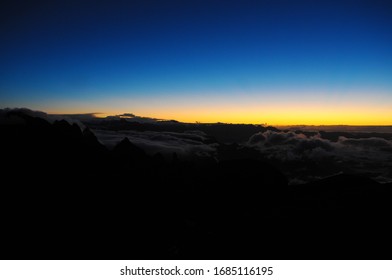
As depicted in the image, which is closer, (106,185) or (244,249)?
(244,249)

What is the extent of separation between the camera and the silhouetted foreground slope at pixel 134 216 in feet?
91.0

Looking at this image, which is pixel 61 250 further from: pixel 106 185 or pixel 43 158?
pixel 43 158

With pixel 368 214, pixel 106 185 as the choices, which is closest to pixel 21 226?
pixel 106 185

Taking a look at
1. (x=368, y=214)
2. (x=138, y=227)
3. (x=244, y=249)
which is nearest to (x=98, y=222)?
(x=138, y=227)

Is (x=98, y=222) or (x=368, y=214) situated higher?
(x=368, y=214)

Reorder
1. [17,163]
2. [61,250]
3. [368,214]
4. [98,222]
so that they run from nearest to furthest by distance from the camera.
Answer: [368,214], [61,250], [98,222], [17,163]

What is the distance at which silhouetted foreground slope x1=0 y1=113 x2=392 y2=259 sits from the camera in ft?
91.0

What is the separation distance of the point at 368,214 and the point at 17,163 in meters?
69.7

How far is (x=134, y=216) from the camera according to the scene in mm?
67438

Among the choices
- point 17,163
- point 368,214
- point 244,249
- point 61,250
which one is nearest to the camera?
point 244,249

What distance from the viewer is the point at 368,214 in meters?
33.2
